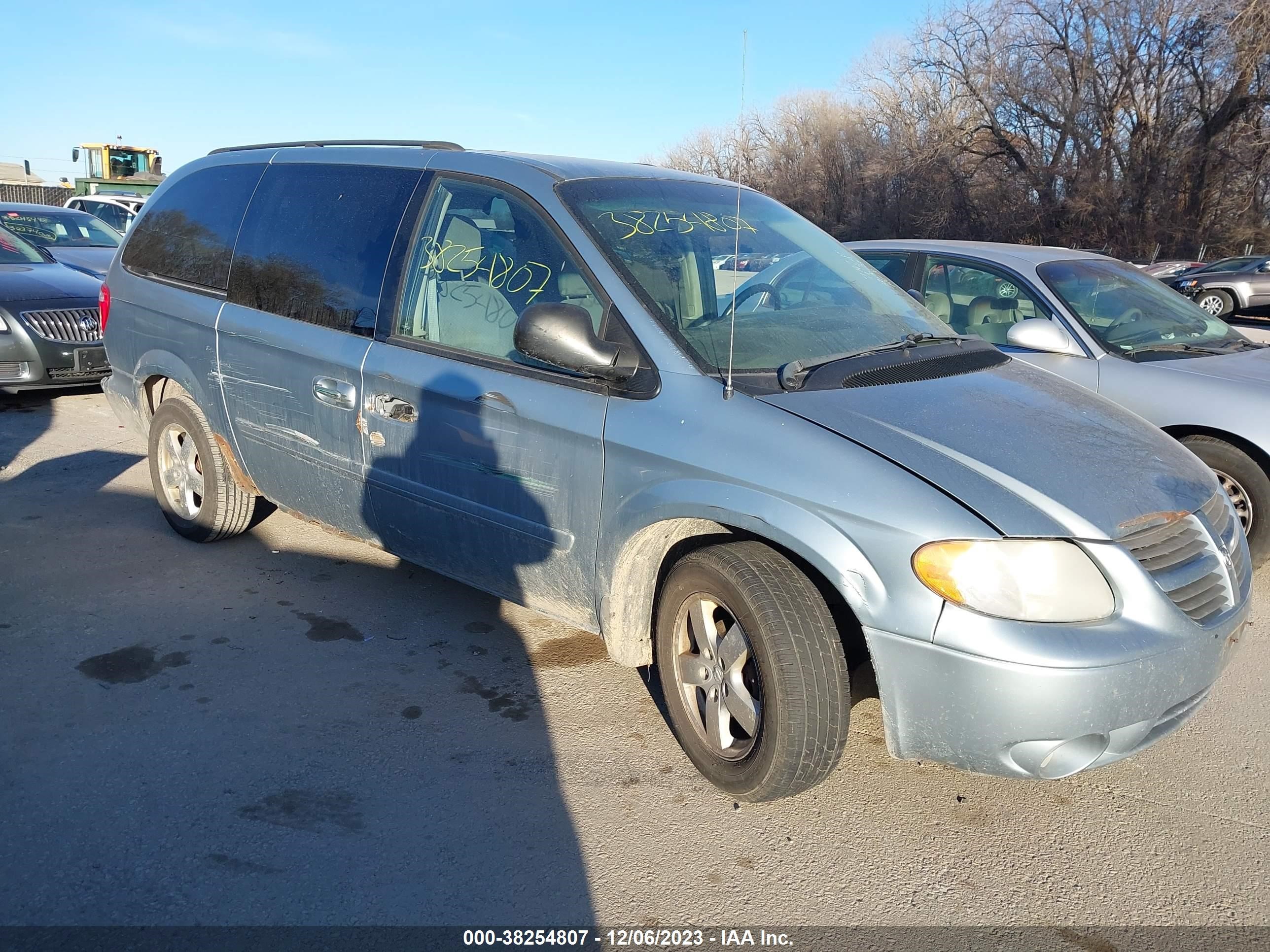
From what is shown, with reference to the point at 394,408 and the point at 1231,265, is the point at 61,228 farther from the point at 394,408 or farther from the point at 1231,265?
the point at 1231,265

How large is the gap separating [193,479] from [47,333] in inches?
168

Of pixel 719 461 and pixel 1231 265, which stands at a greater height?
pixel 1231 265

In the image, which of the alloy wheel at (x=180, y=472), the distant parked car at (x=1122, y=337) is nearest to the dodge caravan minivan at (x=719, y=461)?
the alloy wheel at (x=180, y=472)

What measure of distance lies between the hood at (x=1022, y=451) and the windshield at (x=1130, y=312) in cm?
220

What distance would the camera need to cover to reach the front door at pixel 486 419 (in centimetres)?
321

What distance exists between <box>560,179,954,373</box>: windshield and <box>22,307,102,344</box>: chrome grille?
6.24 meters

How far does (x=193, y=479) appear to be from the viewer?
498 centimetres

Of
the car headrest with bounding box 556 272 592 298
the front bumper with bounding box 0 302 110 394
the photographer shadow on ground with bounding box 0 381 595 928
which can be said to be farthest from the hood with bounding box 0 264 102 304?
the car headrest with bounding box 556 272 592 298

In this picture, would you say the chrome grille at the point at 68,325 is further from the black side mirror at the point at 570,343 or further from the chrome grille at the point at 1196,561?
the chrome grille at the point at 1196,561

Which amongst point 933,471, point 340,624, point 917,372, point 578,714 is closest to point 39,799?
point 340,624

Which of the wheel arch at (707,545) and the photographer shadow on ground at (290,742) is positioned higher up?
the wheel arch at (707,545)

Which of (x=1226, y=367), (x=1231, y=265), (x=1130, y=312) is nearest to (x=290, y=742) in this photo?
(x=1226, y=367)

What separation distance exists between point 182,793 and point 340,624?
128 cm

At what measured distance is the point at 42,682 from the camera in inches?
142
